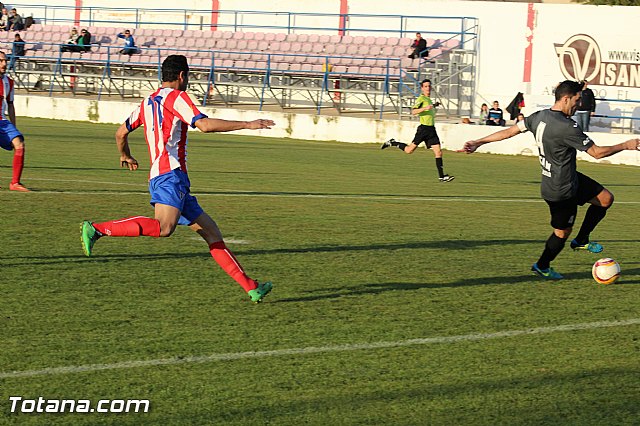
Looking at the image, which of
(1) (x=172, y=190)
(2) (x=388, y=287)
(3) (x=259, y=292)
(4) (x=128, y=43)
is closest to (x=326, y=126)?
(4) (x=128, y=43)

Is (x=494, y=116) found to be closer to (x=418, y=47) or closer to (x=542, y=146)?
(x=418, y=47)

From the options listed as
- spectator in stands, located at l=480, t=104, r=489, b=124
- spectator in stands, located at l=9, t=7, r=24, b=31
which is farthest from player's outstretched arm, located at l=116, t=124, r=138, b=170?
spectator in stands, located at l=9, t=7, r=24, b=31

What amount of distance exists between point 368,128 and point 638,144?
2144 centimetres

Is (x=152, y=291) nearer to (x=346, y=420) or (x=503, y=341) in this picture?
(x=503, y=341)

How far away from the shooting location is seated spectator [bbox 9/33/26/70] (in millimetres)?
36925

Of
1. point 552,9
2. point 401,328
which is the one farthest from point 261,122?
point 552,9

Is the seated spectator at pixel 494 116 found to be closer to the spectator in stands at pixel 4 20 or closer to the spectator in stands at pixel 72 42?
the spectator in stands at pixel 72 42

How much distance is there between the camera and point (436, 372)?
19.7 feet

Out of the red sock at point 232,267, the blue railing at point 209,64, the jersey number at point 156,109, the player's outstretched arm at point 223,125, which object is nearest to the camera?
the player's outstretched arm at point 223,125

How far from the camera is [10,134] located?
44.9 feet

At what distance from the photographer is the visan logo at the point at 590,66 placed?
31156 mm

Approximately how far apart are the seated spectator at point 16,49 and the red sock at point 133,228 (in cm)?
3042

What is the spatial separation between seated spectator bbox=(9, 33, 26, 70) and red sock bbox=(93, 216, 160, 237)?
30.4 m

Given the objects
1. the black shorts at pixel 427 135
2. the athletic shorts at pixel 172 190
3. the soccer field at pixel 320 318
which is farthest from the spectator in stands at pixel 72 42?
the athletic shorts at pixel 172 190
